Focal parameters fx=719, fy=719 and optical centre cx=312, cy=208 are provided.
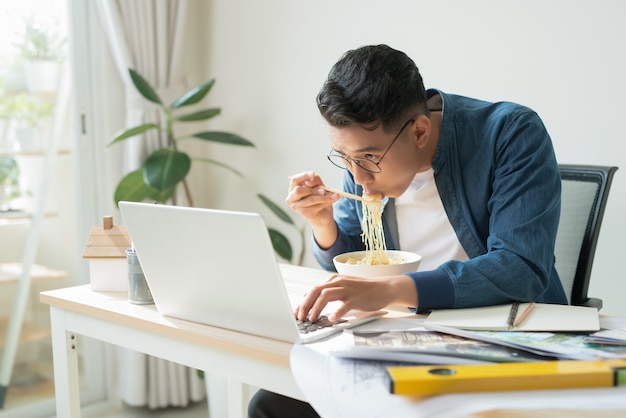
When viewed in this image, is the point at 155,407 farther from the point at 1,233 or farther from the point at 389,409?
the point at 389,409

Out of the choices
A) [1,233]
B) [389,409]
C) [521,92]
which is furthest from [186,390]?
[389,409]

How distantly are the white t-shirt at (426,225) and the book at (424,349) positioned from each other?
1.87 ft

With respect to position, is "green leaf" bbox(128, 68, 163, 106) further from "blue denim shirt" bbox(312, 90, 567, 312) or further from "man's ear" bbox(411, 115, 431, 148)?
"man's ear" bbox(411, 115, 431, 148)

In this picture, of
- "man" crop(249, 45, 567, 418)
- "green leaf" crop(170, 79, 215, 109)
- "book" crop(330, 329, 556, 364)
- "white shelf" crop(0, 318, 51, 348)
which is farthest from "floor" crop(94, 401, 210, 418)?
"book" crop(330, 329, 556, 364)

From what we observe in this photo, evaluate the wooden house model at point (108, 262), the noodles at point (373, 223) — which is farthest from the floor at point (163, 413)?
the noodles at point (373, 223)

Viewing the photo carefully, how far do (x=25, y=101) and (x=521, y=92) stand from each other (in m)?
Result: 1.99

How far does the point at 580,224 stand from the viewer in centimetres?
192

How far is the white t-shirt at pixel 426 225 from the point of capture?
5.91 ft

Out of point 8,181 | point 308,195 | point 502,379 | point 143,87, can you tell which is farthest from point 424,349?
point 8,181

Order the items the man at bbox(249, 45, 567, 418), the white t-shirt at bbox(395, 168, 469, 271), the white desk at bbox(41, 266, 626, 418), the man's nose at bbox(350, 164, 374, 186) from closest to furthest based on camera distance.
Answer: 1. the white desk at bbox(41, 266, 626, 418)
2. the man at bbox(249, 45, 567, 418)
3. the man's nose at bbox(350, 164, 374, 186)
4. the white t-shirt at bbox(395, 168, 469, 271)

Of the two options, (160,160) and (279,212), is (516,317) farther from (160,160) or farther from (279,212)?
(160,160)

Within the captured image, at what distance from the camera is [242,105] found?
335cm

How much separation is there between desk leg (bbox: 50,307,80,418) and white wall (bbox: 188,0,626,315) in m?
1.57

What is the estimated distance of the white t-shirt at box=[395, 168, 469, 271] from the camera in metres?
1.80
